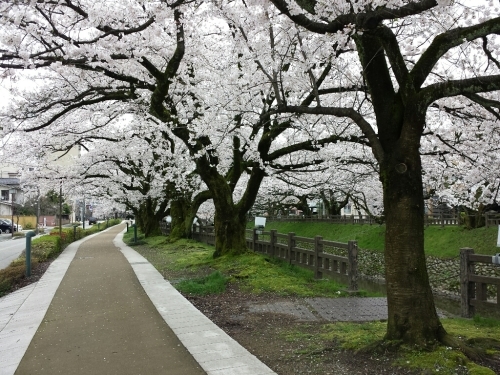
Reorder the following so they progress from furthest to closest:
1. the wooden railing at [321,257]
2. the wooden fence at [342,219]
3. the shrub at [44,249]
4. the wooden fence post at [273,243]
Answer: the wooden fence at [342,219] < the shrub at [44,249] < the wooden fence post at [273,243] < the wooden railing at [321,257]

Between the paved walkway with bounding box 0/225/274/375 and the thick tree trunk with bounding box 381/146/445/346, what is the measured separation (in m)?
1.72

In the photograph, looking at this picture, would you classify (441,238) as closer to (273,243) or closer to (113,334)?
(273,243)

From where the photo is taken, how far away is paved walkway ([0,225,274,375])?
5.18 meters

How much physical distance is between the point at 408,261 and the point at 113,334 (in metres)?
4.19

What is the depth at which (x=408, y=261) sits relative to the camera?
5316 millimetres

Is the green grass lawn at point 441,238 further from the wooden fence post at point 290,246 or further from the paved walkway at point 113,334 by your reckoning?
the paved walkway at point 113,334

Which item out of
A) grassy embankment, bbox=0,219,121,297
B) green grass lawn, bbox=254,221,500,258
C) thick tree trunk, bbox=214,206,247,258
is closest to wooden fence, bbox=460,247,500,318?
thick tree trunk, bbox=214,206,247,258

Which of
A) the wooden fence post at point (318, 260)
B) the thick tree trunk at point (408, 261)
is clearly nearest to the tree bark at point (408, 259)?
the thick tree trunk at point (408, 261)

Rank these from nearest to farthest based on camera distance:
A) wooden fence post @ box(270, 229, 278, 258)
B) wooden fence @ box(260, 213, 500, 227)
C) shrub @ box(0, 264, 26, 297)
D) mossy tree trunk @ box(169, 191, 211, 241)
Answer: shrub @ box(0, 264, 26, 297), wooden fence post @ box(270, 229, 278, 258), wooden fence @ box(260, 213, 500, 227), mossy tree trunk @ box(169, 191, 211, 241)

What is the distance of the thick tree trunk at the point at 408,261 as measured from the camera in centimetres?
529

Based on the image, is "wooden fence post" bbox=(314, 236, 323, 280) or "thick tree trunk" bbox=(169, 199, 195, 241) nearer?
"wooden fence post" bbox=(314, 236, 323, 280)

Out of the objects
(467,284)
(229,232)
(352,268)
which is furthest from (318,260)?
(467,284)

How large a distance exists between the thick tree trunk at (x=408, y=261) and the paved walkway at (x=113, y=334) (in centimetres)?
172

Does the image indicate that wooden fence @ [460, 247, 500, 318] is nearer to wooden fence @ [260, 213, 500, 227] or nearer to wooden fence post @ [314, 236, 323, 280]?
wooden fence post @ [314, 236, 323, 280]
